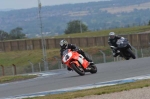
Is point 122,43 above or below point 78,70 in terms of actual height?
above

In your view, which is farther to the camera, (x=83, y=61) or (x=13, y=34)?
(x=13, y=34)

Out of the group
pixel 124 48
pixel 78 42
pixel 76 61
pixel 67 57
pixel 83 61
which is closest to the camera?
pixel 67 57

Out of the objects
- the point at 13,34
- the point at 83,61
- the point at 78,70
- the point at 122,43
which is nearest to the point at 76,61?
the point at 78,70

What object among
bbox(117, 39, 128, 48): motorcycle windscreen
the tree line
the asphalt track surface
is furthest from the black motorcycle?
the tree line

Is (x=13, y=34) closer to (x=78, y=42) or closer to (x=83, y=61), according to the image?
(x=78, y=42)

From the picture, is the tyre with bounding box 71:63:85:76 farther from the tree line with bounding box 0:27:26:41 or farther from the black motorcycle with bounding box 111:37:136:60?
the tree line with bounding box 0:27:26:41

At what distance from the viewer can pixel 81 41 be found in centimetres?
7788

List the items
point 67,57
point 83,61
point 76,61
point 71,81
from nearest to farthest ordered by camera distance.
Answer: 1. point 71,81
2. point 67,57
3. point 76,61
4. point 83,61

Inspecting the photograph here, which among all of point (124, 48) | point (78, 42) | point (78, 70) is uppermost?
point (124, 48)

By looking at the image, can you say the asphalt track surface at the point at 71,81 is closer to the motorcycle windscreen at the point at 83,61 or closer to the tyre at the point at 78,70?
the tyre at the point at 78,70

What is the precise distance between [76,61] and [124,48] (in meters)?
6.90

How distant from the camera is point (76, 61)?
1872 cm

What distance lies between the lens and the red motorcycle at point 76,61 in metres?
18.6

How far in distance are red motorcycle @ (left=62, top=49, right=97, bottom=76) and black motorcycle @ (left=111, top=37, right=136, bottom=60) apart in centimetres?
602
